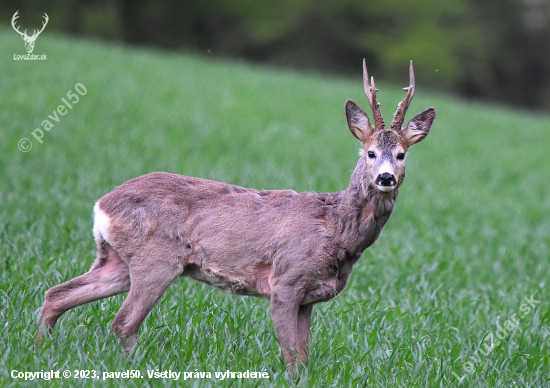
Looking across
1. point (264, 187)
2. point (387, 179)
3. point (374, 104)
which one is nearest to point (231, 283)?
point (387, 179)

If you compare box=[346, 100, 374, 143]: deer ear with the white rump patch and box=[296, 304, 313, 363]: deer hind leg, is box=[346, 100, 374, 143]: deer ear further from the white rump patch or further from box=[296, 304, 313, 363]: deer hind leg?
the white rump patch

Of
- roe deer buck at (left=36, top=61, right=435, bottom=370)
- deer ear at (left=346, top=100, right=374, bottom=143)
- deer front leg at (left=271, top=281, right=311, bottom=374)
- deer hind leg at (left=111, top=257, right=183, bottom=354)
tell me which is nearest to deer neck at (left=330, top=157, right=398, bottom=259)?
roe deer buck at (left=36, top=61, right=435, bottom=370)

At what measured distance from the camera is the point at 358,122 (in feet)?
13.6

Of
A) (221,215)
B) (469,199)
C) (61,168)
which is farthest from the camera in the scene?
(469,199)

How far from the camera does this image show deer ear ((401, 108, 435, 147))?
13.4 ft

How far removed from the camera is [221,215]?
4199 millimetres

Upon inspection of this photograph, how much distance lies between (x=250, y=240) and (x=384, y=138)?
95 cm

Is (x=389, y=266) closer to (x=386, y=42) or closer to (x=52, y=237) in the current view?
(x=52, y=237)

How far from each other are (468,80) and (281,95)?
75.0ft

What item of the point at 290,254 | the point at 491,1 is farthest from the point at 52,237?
the point at 491,1
